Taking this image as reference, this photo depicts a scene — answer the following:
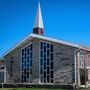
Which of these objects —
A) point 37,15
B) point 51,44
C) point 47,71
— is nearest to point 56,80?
point 47,71

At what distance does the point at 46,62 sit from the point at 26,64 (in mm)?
3162

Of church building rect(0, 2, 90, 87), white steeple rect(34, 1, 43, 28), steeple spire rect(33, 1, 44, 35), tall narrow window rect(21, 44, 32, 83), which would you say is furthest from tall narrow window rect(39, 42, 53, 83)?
white steeple rect(34, 1, 43, 28)

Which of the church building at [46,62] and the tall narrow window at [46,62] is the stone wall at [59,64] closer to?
the church building at [46,62]

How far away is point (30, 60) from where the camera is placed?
1380 inches

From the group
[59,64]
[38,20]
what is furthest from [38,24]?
[59,64]

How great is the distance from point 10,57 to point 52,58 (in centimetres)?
682

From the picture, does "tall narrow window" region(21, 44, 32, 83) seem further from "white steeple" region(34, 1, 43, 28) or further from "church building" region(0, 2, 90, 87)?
"white steeple" region(34, 1, 43, 28)

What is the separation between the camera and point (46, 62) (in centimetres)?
3356

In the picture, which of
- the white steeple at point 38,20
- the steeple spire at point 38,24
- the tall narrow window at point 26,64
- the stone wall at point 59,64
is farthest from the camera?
the white steeple at point 38,20

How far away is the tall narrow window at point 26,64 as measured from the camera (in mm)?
34875

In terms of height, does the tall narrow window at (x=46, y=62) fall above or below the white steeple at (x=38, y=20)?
below

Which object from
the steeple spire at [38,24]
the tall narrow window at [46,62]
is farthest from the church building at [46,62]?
the steeple spire at [38,24]

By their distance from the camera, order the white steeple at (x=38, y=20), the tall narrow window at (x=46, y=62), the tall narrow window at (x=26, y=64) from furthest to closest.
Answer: the white steeple at (x=38, y=20)
the tall narrow window at (x=26, y=64)
the tall narrow window at (x=46, y=62)

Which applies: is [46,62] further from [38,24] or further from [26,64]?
[38,24]
